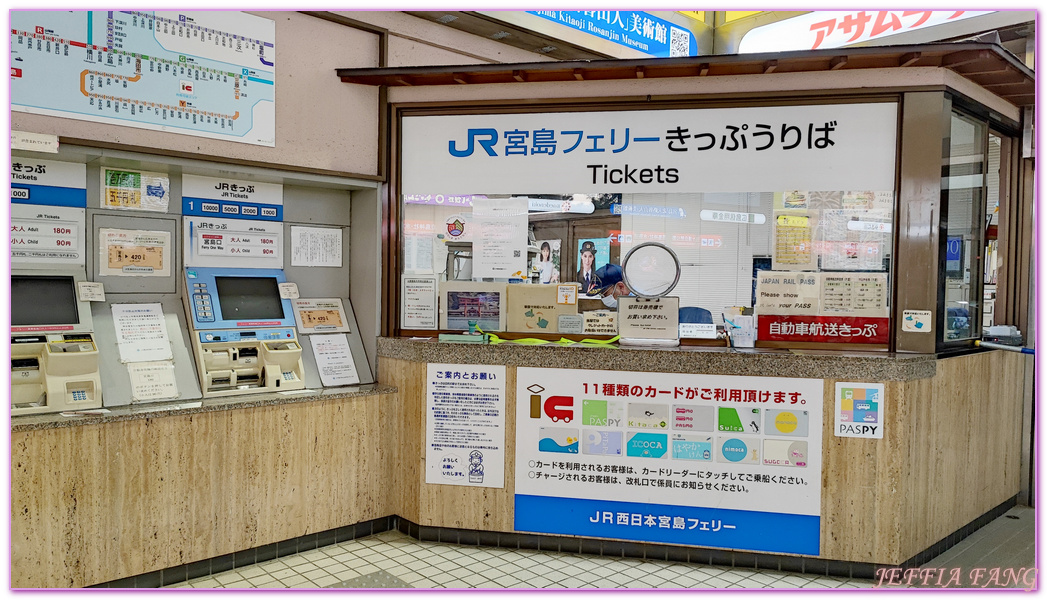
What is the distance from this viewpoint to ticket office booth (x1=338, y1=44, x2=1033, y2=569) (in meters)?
4.10

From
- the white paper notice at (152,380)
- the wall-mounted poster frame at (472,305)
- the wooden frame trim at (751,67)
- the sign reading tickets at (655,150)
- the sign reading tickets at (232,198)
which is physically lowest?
the white paper notice at (152,380)

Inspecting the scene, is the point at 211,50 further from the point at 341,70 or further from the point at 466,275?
the point at 466,275

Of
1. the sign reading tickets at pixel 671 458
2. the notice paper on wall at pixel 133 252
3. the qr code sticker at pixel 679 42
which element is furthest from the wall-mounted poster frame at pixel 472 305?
the qr code sticker at pixel 679 42

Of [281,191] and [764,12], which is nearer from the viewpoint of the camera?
[281,191]

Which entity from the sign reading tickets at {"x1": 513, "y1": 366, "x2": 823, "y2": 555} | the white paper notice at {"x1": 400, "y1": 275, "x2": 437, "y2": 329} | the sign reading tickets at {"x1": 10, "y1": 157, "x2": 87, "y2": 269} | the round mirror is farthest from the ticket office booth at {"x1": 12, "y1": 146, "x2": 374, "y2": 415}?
the round mirror

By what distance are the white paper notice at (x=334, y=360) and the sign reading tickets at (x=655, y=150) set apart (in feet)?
3.40

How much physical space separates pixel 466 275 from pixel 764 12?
3.74 meters

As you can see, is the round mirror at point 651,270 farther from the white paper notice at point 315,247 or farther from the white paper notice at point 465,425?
the white paper notice at point 315,247

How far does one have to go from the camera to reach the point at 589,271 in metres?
4.63

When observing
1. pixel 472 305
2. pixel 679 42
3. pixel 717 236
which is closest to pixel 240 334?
pixel 472 305

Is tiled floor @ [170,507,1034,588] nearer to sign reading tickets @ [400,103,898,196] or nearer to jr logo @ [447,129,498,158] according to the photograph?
sign reading tickets @ [400,103,898,196]

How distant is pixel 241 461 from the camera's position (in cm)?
410

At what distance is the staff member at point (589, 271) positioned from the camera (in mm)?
4617

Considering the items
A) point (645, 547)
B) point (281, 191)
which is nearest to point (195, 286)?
point (281, 191)
